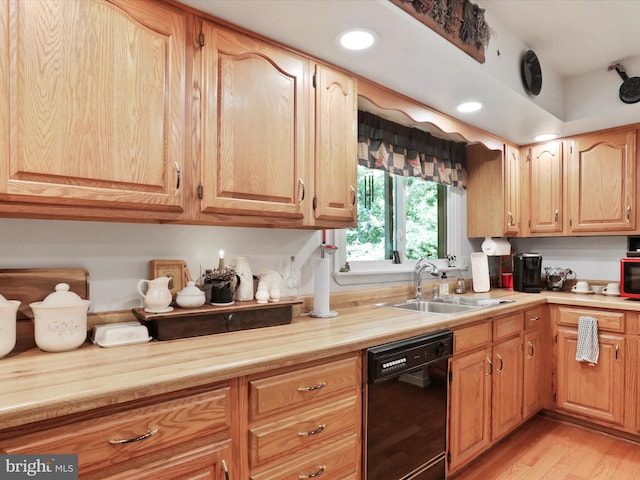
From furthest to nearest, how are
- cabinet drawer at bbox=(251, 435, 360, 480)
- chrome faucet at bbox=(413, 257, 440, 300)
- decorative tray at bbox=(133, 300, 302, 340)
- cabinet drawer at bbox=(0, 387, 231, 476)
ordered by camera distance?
1. chrome faucet at bbox=(413, 257, 440, 300)
2. decorative tray at bbox=(133, 300, 302, 340)
3. cabinet drawer at bbox=(251, 435, 360, 480)
4. cabinet drawer at bbox=(0, 387, 231, 476)

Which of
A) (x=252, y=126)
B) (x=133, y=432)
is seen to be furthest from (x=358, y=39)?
(x=133, y=432)

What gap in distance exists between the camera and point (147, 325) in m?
1.53

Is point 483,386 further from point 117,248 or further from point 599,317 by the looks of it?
point 117,248

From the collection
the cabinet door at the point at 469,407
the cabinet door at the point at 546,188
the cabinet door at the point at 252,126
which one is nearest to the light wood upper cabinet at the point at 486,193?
the cabinet door at the point at 546,188

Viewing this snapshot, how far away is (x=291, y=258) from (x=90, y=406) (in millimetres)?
1313

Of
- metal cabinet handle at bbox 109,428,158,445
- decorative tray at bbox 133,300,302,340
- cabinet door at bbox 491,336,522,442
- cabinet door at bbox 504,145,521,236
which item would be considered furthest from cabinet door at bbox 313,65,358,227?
cabinet door at bbox 504,145,521,236

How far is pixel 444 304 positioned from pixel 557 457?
111 cm

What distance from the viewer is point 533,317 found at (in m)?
2.77

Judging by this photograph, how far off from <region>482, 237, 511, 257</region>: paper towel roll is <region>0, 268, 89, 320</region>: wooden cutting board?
9.92ft

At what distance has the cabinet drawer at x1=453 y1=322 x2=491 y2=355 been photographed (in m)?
2.08

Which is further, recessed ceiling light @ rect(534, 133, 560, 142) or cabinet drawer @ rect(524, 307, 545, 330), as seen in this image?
recessed ceiling light @ rect(534, 133, 560, 142)

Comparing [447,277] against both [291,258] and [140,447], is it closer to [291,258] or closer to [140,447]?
[291,258]

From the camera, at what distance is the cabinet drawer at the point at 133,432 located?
36.2 inches

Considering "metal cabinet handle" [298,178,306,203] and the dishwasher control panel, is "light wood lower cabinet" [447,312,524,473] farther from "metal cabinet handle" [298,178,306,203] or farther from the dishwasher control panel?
"metal cabinet handle" [298,178,306,203]
